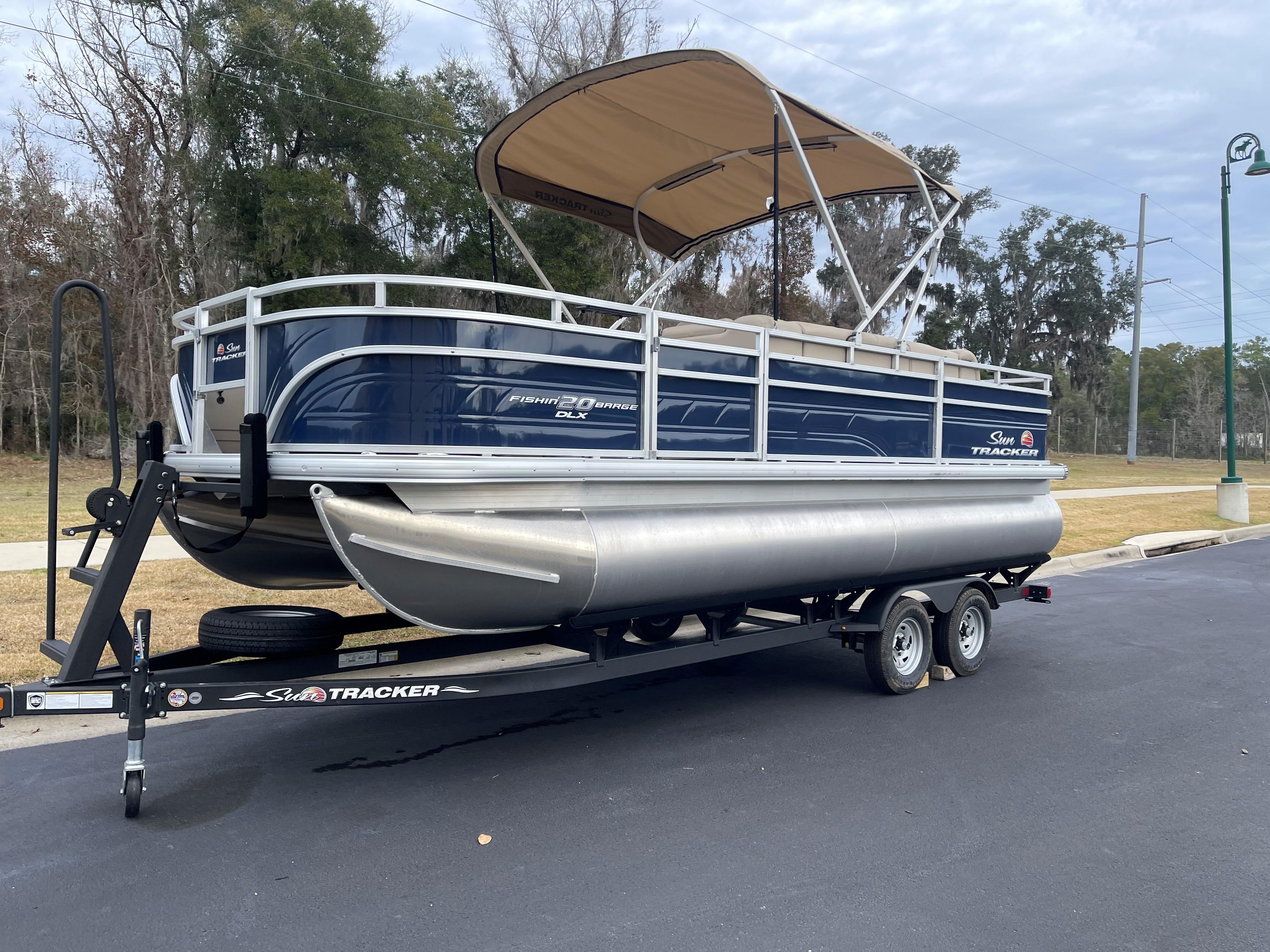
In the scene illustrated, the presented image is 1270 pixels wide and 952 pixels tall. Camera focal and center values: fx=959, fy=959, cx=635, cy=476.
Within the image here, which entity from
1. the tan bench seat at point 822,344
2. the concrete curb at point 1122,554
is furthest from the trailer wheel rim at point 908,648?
the concrete curb at point 1122,554

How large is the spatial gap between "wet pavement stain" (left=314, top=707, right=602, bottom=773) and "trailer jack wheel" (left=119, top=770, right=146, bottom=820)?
33.4 inches

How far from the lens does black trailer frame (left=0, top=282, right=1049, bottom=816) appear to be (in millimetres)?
3988

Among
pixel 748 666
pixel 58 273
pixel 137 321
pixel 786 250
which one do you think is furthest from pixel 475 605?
pixel 58 273

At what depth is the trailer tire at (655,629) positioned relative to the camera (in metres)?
6.96

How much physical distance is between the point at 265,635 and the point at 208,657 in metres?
0.47

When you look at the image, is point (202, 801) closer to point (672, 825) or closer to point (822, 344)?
point (672, 825)

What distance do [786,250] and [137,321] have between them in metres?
18.7

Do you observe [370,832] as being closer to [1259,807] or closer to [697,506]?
[697,506]

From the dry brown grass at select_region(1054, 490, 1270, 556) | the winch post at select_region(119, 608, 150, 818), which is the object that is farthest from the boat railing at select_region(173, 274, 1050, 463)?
the dry brown grass at select_region(1054, 490, 1270, 556)

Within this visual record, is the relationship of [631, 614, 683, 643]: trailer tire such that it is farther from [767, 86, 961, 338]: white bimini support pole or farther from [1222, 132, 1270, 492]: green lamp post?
[1222, 132, 1270, 492]: green lamp post

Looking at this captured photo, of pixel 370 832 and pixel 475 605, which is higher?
pixel 475 605

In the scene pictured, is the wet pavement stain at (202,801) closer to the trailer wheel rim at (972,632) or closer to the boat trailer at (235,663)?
the boat trailer at (235,663)

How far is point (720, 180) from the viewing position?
7.69m

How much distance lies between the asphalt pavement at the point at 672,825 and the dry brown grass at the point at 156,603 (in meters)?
1.43
